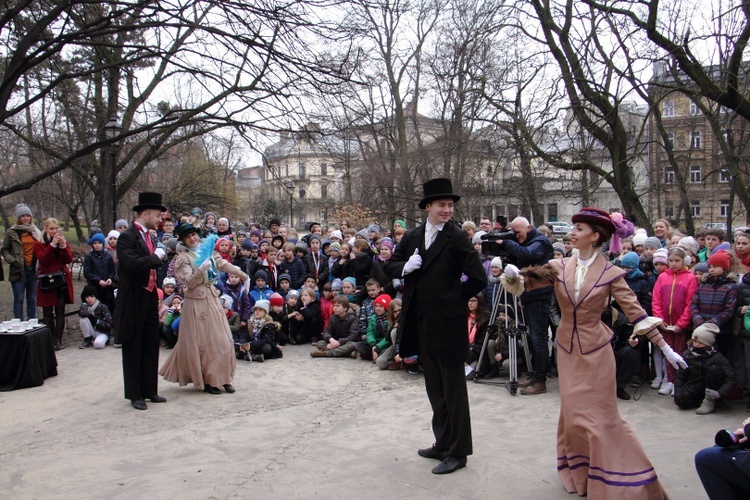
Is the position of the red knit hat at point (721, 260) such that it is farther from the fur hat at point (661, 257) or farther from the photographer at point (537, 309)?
the photographer at point (537, 309)

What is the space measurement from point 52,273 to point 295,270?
3.92m

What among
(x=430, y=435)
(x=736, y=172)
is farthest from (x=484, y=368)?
(x=736, y=172)

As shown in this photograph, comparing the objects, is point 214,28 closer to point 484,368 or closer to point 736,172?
point 484,368

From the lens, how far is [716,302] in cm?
661

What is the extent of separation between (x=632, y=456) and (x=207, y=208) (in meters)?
23.5

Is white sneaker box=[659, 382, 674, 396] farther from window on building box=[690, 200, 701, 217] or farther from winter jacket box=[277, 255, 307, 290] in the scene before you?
window on building box=[690, 200, 701, 217]

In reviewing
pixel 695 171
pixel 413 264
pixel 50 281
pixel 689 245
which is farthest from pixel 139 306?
pixel 695 171

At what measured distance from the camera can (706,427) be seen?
5.80 meters

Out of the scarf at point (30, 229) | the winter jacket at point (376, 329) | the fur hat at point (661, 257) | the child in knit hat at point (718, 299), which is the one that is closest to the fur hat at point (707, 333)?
the child in knit hat at point (718, 299)

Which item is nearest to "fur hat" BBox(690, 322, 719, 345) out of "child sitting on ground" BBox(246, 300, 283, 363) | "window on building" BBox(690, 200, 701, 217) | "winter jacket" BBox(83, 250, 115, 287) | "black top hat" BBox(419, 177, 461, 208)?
"black top hat" BBox(419, 177, 461, 208)

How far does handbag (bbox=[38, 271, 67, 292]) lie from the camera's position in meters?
9.74

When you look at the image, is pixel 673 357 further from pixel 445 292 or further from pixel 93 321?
pixel 93 321

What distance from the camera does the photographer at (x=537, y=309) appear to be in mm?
6887

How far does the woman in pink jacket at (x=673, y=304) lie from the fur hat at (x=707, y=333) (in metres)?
0.39
